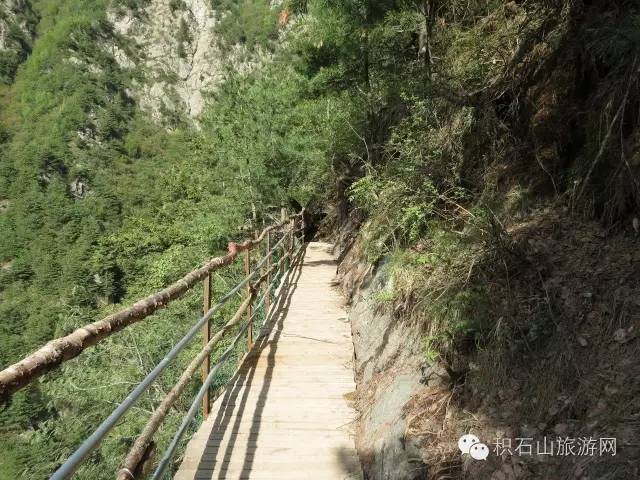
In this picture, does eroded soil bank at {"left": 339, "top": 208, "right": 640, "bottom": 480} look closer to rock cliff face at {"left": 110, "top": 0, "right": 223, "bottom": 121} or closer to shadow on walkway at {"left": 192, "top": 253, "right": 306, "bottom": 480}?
shadow on walkway at {"left": 192, "top": 253, "right": 306, "bottom": 480}

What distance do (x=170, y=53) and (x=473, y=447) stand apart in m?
114

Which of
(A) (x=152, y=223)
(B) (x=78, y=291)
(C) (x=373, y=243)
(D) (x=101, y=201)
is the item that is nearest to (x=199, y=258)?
(C) (x=373, y=243)

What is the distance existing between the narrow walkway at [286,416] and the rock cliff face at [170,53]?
99.1 metres

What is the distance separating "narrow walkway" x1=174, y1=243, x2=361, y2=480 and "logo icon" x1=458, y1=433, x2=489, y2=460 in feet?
3.24

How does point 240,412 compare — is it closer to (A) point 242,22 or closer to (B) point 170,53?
(A) point 242,22

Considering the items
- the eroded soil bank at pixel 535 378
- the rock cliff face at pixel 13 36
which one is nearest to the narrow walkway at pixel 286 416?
the eroded soil bank at pixel 535 378

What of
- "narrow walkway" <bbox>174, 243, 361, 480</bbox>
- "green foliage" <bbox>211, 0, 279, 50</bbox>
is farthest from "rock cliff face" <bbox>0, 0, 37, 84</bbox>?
"narrow walkway" <bbox>174, 243, 361, 480</bbox>

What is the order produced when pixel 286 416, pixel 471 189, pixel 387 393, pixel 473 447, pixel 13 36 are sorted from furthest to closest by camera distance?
pixel 13 36 → pixel 471 189 → pixel 286 416 → pixel 387 393 → pixel 473 447

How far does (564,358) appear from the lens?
8.02 feet

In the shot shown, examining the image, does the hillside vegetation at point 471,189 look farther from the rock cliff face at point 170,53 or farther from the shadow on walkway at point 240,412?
the rock cliff face at point 170,53

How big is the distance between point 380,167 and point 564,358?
A: 5559 mm

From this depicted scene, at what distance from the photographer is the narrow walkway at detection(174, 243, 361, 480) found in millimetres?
3188

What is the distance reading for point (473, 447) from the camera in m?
2.39

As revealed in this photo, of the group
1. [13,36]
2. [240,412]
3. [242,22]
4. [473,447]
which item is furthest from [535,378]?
[13,36]
